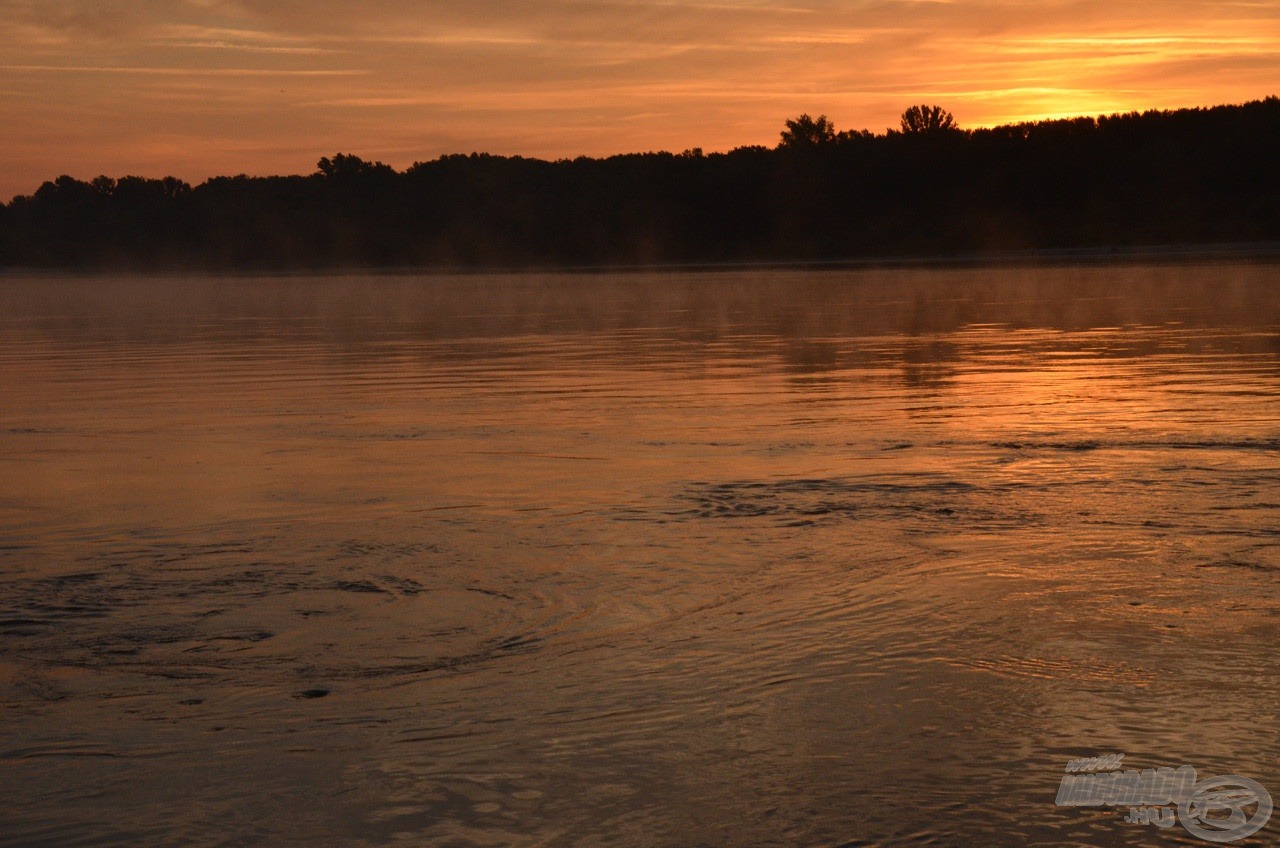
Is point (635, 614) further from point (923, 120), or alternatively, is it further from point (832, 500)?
point (923, 120)

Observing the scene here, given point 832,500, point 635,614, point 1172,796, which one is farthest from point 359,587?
point 1172,796

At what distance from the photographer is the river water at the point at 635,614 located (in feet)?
14.1

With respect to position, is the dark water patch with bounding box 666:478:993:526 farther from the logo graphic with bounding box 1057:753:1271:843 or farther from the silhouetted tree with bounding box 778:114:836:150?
the silhouetted tree with bounding box 778:114:836:150

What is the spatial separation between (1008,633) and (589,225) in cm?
13947

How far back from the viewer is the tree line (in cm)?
11012

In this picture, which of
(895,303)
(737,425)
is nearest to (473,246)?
(895,303)

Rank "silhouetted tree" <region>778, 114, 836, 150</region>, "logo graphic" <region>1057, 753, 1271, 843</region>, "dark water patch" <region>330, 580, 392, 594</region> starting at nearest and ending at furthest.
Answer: "logo graphic" <region>1057, 753, 1271, 843</region>
"dark water patch" <region>330, 580, 392, 594</region>
"silhouetted tree" <region>778, 114, 836, 150</region>

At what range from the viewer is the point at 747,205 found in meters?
133

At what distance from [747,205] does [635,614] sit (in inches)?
5071

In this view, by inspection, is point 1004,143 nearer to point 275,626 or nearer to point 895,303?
point 895,303

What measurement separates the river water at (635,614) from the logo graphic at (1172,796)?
0.06 meters

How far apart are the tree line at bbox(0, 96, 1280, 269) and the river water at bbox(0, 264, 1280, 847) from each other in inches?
3621

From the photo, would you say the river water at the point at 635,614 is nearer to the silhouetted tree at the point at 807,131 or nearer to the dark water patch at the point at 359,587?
the dark water patch at the point at 359,587

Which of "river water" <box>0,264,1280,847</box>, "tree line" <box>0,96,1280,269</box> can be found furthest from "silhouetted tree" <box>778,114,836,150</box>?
"river water" <box>0,264,1280,847</box>
